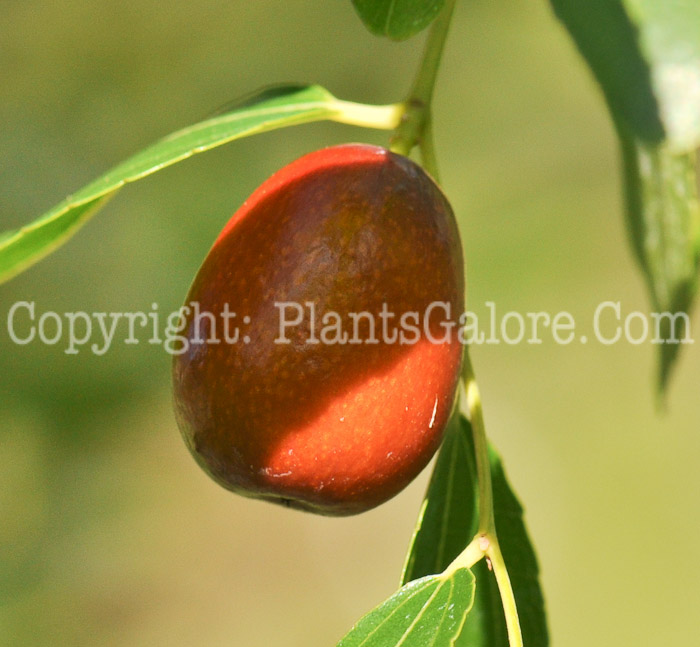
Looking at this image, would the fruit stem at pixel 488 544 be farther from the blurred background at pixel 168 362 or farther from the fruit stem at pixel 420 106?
the blurred background at pixel 168 362

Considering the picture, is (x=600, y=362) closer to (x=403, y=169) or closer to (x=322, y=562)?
(x=322, y=562)

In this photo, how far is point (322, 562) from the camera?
10.9 ft

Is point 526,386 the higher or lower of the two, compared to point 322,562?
higher

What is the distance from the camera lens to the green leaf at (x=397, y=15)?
→ 2.06 ft

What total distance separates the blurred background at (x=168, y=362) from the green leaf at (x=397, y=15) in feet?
6.54

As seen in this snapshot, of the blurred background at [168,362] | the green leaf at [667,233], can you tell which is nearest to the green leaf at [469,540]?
the green leaf at [667,233]

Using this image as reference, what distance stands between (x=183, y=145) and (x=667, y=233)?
54 centimetres

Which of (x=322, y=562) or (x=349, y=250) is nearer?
(x=349, y=250)

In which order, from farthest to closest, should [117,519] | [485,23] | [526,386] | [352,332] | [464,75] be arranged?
[526,386] < [117,519] < [464,75] < [485,23] < [352,332]

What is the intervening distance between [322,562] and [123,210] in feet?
4.95

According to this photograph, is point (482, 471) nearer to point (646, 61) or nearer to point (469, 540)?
point (469, 540)

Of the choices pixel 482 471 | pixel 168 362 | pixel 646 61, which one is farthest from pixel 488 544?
pixel 168 362

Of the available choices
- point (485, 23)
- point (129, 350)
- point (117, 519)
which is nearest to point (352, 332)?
point (485, 23)

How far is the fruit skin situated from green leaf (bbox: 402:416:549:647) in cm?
15
